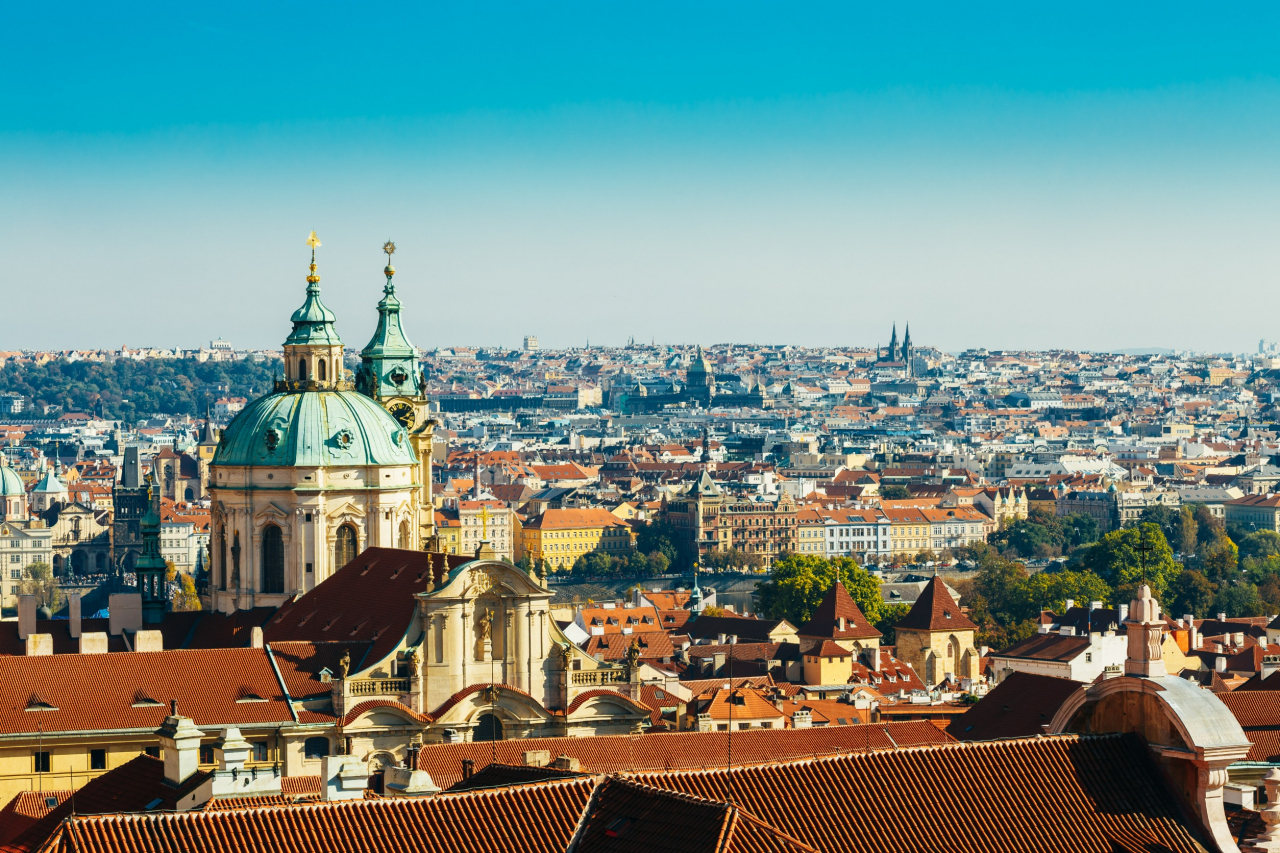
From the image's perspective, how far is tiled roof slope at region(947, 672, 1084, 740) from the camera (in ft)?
176

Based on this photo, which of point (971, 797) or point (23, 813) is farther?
Result: point (23, 813)

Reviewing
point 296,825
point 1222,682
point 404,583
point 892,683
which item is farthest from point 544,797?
point 892,683

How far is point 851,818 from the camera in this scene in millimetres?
22719

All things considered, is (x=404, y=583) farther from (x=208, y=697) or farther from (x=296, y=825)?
(x=296, y=825)

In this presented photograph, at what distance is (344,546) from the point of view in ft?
211

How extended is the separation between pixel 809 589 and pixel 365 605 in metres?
57.7

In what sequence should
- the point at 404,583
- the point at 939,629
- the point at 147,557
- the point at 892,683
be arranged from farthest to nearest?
the point at 939,629 → the point at 892,683 → the point at 147,557 → the point at 404,583

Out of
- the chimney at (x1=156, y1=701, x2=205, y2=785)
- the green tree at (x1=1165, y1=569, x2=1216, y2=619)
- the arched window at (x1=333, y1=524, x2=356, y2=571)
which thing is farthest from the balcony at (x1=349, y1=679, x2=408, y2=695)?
the green tree at (x1=1165, y1=569, x2=1216, y2=619)

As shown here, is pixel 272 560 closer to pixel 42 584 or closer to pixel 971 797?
pixel 971 797

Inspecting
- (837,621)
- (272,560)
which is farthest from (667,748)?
(837,621)

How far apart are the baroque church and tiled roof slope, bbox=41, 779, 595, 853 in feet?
Answer: 135

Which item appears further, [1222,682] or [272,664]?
[1222,682]

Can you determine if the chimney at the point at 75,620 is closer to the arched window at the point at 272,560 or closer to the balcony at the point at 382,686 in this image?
the arched window at the point at 272,560

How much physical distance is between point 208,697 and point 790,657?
44.5m
